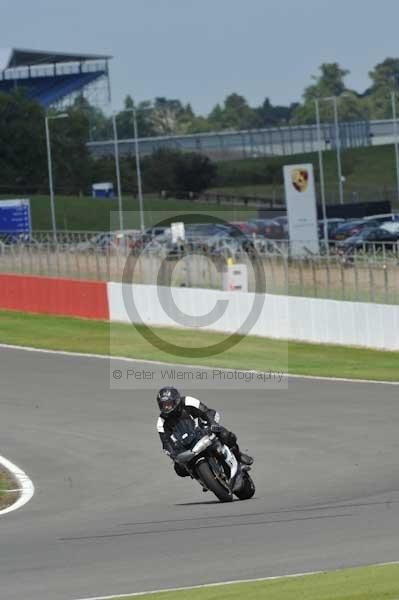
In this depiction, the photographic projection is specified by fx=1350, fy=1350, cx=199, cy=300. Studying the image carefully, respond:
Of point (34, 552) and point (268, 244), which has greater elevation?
point (268, 244)

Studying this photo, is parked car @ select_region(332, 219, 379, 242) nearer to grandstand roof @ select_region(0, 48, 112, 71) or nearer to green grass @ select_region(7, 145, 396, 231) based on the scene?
green grass @ select_region(7, 145, 396, 231)

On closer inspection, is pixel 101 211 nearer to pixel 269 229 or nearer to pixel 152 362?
pixel 269 229

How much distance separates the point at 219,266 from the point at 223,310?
8.99ft

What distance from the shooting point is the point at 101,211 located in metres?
88.8

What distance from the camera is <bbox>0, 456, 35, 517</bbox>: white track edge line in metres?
15.6

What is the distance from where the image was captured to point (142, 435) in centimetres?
2125

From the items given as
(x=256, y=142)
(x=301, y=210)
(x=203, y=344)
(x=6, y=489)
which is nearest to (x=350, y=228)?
(x=301, y=210)

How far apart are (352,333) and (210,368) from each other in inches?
157

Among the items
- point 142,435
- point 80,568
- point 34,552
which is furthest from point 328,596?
point 142,435

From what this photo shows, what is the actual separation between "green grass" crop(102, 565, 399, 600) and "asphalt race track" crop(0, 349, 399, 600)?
1.39 feet

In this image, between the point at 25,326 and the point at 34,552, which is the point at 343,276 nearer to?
the point at 25,326

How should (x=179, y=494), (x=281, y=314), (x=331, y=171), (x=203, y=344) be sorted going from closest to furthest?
(x=179, y=494), (x=281, y=314), (x=203, y=344), (x=331, y=171)

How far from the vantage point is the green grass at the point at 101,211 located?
3337 inches

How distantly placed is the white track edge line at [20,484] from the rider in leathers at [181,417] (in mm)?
2055
